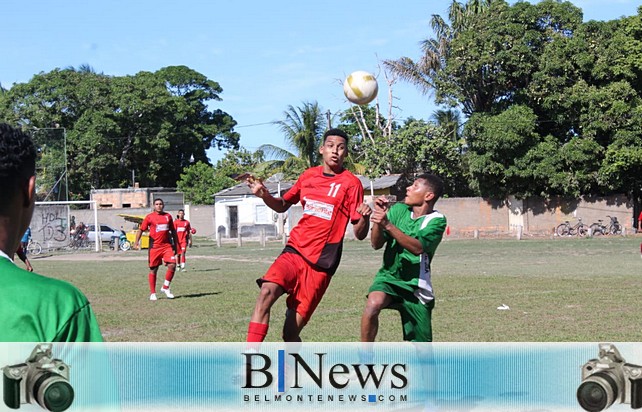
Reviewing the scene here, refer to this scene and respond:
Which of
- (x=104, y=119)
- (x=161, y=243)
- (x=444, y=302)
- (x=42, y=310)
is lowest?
(x=444, y=302)

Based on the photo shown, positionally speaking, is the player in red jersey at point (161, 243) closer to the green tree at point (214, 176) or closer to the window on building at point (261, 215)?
the window on building at point (261, 215)

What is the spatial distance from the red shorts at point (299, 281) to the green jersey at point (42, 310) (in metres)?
5.06

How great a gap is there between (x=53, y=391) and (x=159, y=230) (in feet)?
49.1

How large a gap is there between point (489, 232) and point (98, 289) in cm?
3495

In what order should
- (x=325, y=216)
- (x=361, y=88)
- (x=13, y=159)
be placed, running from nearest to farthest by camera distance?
(x=13, y=159) < (x=325, y=216) < (x=361, y=88)

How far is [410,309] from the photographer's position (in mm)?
7121

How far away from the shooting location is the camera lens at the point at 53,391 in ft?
8.98

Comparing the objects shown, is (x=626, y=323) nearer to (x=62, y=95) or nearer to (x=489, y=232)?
(x=489, y=232)

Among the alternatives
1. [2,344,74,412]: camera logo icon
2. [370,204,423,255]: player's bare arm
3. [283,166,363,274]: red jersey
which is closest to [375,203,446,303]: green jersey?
[370,204,423,255]: player's bare arm

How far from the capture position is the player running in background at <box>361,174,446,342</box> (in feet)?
23.1

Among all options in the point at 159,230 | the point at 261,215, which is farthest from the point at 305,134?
the point at 159,230

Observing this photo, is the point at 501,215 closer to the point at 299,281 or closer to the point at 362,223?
the point at 362,223

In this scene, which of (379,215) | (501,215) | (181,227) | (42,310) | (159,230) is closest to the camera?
(42,310)

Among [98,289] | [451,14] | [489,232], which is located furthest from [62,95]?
[98,289]
